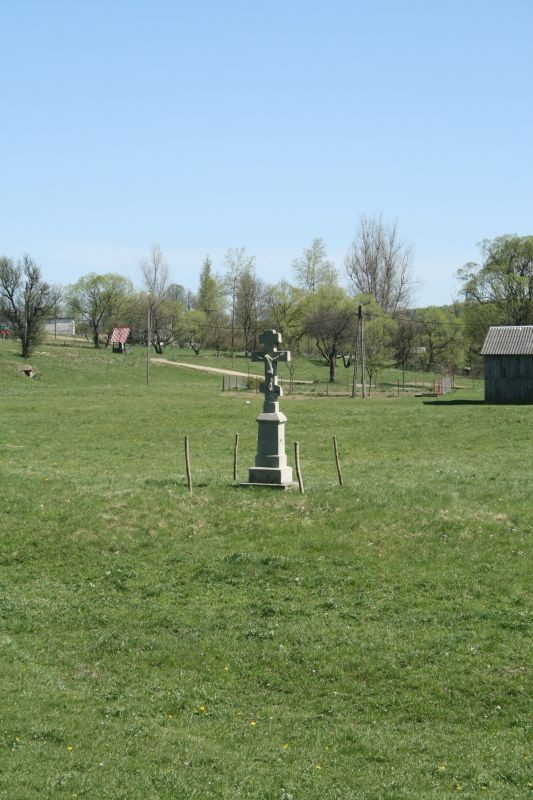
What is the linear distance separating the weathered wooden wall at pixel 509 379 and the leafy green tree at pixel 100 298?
7119cm

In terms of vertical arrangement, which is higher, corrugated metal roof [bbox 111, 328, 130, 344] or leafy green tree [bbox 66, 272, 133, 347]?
leafy green tree [bbox 66, 272, 133, 347]

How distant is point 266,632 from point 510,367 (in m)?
45.3

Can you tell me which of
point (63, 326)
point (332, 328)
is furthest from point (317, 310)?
point (63, 326)

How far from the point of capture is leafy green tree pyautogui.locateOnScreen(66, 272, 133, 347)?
121750 mm

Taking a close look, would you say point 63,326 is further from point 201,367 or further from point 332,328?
point 332,328

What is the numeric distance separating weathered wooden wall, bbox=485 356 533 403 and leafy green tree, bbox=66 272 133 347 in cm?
7119

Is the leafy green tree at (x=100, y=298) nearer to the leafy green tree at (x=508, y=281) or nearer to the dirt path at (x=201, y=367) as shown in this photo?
the dirt path at (x=201, y=367)

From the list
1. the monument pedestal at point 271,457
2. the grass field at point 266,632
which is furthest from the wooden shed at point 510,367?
the monument pedestal at point 271,457

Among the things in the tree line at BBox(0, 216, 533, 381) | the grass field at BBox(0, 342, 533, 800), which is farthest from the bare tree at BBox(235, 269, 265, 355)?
the grass field at BBox(0, 342, 533, 800)

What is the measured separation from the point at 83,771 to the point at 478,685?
5878 mm

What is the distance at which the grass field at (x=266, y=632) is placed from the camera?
1092 cm

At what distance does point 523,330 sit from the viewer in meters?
59.2

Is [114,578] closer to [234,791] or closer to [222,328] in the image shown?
[234,791]

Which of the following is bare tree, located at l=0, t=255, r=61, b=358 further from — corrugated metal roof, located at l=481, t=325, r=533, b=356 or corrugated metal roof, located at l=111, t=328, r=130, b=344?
corrugated metal roof, located at l=481, t=325, r=533, b=356
